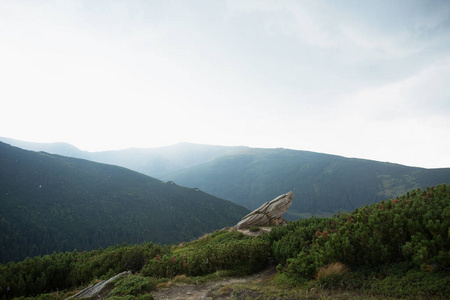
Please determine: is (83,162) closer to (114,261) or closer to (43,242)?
(43,242)

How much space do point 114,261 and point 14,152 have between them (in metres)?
173

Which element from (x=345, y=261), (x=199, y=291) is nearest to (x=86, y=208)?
(x=199, y=291)

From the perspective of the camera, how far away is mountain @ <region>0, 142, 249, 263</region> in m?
91.6

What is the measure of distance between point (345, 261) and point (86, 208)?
139534 millimetres

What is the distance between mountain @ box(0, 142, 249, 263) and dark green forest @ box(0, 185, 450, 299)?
4117 inches

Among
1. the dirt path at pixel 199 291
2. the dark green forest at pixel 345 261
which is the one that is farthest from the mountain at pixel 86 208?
the dirt path at pixel 199 291

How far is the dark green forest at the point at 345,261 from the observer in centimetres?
568

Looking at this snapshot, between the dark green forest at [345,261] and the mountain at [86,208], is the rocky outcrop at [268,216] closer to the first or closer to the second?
the dark green forest at [345,261]

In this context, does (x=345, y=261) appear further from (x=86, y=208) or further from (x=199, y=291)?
(x=86, y=208)

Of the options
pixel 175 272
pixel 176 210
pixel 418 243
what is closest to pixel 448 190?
pixel 418 243

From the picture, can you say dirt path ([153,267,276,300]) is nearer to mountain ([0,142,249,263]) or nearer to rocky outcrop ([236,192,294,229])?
rocky outcrop ([236,192,294,229])

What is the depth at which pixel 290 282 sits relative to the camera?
7.78 meters

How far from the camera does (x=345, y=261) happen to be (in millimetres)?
7660

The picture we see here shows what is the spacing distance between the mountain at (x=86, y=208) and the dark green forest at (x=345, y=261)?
4117 inches
